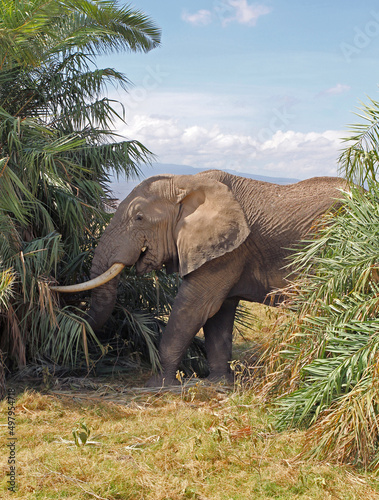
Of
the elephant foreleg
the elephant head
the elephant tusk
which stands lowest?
the elephant foreleg

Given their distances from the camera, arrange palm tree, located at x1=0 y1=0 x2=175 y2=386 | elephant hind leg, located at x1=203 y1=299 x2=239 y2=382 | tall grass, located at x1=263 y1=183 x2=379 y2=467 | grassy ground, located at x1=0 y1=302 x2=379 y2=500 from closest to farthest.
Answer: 1. grassy ground, located at x1=0 y1=302 x2=379 y2=500
2. tall grass, located at x1=263 y1=183 x2=379 y2=467
3. palm tree, located at x1=0 y1=0 x2=175 y2=386
4. elephant hind leg, located at x1=203 y1=299 x2=239 y2=382

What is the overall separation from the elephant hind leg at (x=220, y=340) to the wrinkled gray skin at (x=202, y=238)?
63cm

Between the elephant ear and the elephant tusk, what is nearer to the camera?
the elephant tusk

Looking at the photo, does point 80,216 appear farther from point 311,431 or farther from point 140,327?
point 311,431

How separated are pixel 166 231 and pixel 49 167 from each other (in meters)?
1.59

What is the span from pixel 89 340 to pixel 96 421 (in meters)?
2.12

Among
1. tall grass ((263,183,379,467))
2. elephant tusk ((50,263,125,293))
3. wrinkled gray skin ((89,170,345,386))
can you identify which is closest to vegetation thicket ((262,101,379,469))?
tall grass ((263,183,379,467))

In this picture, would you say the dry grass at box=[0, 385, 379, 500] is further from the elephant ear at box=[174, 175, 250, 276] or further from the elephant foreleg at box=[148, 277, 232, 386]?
the elephant ear at box=[174, 175, 250, 276]

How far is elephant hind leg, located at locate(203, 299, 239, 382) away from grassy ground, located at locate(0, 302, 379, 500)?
1255mm

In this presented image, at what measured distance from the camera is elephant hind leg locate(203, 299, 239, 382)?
7.69m

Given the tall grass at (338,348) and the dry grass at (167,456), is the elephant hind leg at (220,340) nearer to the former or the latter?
the dry grass at (167,456)

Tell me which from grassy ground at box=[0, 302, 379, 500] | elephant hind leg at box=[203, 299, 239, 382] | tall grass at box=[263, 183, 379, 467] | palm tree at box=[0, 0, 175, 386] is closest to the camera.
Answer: grassy ground at box=[0, 302, 379, 500]

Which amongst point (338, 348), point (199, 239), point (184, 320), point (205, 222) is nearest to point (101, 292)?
point (184, 320)

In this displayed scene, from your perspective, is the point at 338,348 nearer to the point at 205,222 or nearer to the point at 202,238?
the point at 202,238
